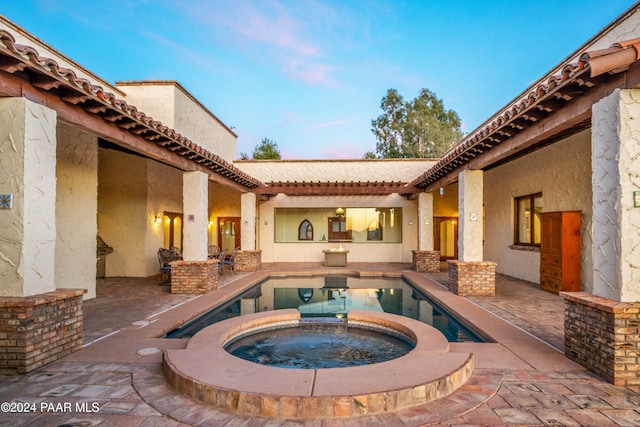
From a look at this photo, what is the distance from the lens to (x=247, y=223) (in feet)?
45.6

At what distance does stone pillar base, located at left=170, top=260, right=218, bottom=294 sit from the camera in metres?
8.92

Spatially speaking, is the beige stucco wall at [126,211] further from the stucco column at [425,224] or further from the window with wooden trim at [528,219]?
the window with wooden trim at [528,219]

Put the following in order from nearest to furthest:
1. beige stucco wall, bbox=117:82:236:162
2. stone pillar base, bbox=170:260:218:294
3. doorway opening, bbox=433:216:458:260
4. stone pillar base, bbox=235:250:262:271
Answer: stone pillar base, bbox=170:260:218:294
beige stucco wall, bbox=117:82:236:162
stone pillar base, bbox=235:250:262:271
doorway opening, bbox=433:216:458:260

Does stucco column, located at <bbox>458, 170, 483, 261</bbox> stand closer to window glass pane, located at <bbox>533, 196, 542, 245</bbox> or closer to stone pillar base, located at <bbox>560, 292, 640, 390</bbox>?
window glass pane, located at <bbox>533, 196, 542, 245</bbox>

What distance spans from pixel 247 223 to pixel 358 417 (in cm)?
1136

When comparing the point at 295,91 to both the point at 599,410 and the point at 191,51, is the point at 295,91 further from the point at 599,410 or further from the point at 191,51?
the point at 599,410

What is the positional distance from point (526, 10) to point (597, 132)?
18.5m

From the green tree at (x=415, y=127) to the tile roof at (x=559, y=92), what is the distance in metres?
25.0

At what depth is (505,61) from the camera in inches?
1024

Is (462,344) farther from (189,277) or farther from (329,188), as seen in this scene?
(329,188)

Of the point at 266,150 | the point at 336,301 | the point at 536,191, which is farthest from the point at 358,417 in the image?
the point at 266,150

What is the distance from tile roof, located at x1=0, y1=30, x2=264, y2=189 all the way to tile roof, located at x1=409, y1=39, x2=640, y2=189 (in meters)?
5.65

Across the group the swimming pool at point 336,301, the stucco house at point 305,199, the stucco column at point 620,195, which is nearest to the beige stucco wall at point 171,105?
the stucco house at point 305,199

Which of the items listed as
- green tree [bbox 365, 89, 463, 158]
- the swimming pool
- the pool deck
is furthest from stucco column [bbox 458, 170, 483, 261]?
green tree [bbox 365, 89, 463, 158]
